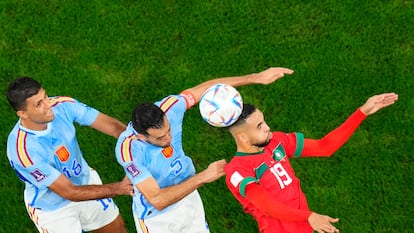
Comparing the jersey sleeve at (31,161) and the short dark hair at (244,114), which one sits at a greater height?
the short dark hair at (244,114)

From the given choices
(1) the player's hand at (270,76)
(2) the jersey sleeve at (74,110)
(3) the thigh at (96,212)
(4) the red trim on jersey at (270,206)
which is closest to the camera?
(4) the red trim on jersey at (270,206)

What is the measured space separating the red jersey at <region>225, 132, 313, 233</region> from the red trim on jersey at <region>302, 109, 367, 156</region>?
0.42 feet

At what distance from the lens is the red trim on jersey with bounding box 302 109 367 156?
20.3ft

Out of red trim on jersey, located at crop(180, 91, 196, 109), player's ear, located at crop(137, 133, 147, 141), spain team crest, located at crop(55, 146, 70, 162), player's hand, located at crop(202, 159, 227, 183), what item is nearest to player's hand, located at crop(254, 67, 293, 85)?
red trim on jersey, located at crop(180, 91, 196, 109)

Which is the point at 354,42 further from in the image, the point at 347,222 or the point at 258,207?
A: the point at 258,207

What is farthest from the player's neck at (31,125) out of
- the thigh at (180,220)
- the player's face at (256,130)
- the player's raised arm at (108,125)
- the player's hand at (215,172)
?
the player's face at (256,130)

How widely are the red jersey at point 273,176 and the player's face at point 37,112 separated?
1.70m

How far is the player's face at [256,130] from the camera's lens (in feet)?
19.4

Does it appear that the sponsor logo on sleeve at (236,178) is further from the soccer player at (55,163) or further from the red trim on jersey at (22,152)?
the red trim on jersey at (22,152)

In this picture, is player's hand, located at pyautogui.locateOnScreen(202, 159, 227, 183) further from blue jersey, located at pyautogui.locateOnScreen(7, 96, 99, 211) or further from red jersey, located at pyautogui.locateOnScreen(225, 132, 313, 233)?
blue jersey, located at pyautogui.locateOnScreen(7, 96, 99, 211)

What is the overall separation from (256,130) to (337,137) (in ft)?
2.53

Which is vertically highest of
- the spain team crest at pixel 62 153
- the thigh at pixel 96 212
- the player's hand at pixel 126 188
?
the spain team crest at pixel 62 153

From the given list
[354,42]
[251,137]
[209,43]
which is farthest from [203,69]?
[251,137]

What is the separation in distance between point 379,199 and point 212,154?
2.01 metres
